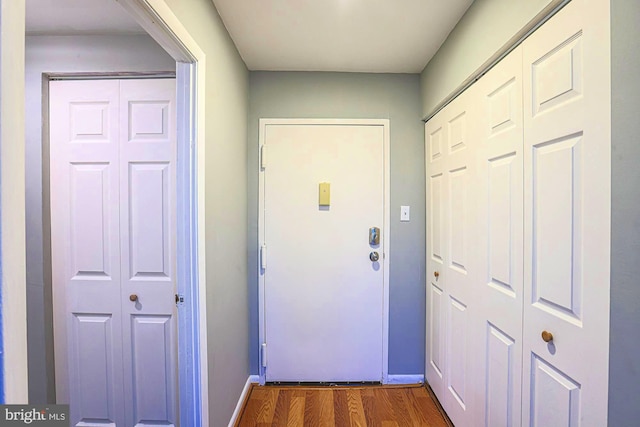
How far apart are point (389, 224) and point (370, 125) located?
74cm

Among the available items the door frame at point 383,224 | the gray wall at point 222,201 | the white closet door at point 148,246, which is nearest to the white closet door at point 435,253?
the door frame at point 383,224

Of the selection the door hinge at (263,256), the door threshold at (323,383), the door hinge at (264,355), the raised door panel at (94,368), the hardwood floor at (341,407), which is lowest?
the hardwood floor at (341,407)

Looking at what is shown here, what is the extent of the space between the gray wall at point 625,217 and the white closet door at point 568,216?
19 millimetres

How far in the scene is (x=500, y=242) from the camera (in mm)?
1179

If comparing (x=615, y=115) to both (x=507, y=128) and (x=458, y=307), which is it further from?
(x=458, y=307)

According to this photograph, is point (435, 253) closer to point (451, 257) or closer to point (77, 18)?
point (451, 257)

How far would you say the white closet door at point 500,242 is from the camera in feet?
3.54

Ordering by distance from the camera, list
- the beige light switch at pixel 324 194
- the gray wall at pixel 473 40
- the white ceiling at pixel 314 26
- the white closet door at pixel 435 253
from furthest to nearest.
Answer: the beige light switch at pixel 324 194, the white closet door at pixel 435 253, the white ceiling at pixel 314 26, the gray wall at pixel 473 40

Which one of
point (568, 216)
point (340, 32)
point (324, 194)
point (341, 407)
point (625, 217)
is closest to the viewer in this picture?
point (625, 217)

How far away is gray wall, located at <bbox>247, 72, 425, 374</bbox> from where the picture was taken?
2.02 m

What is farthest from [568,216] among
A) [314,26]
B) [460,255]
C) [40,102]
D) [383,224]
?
[40,102]

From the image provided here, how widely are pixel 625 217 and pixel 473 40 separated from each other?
106 centimetres

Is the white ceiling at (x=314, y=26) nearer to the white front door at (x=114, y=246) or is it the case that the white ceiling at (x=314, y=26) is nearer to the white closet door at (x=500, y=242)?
the white front door at (x=114, y=246)

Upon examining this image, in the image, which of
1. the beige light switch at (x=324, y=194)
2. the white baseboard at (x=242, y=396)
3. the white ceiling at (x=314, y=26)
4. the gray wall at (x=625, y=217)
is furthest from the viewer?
the beige light switch at (x=324, y=194)
